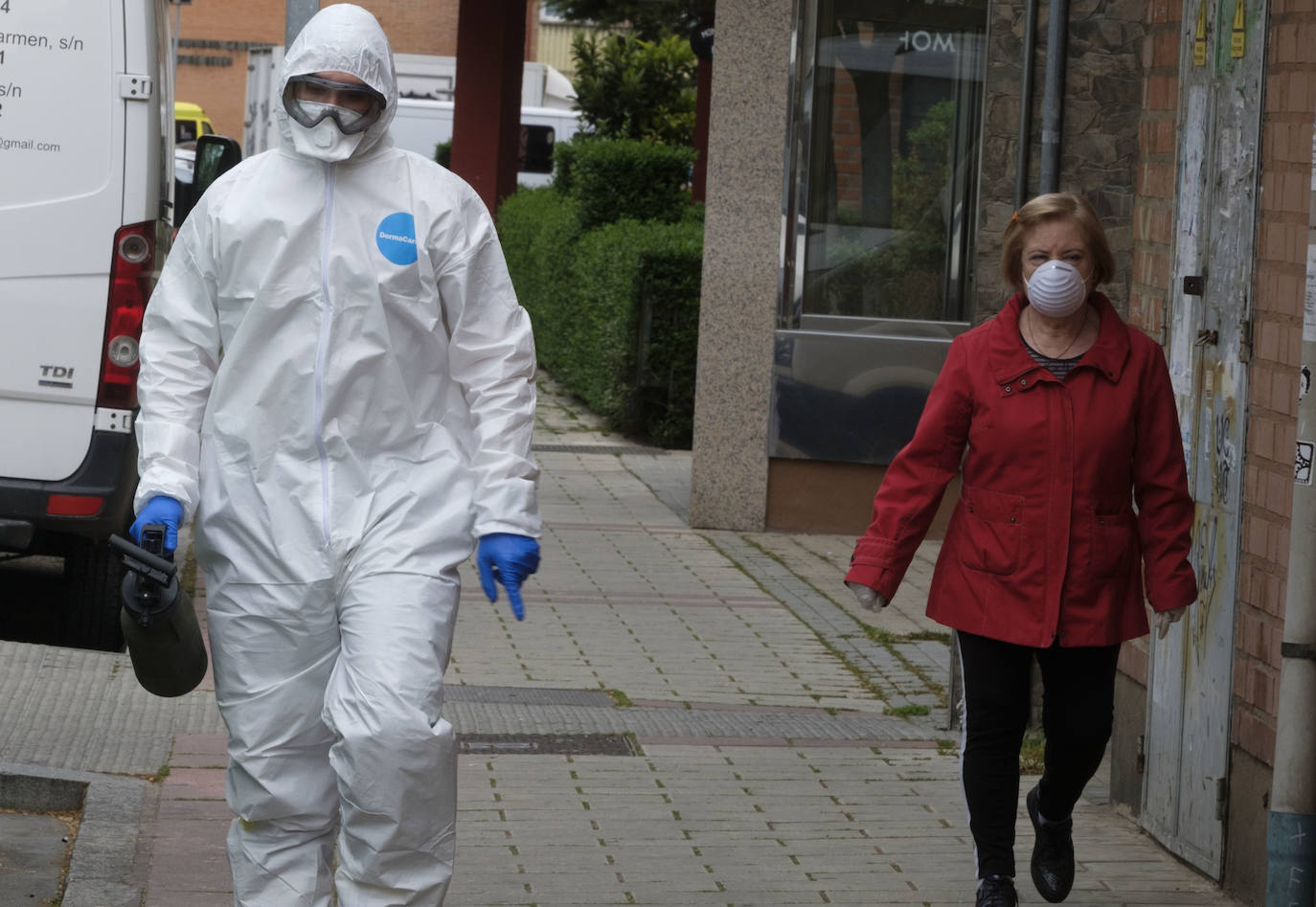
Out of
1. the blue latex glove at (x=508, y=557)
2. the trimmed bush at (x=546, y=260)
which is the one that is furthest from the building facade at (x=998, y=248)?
the trimmed bush at (x=546, y=260)

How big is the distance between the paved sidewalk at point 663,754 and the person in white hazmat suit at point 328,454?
100 centimetres

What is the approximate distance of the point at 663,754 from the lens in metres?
6.05

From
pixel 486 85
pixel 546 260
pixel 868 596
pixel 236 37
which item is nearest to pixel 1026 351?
pixel 868 596

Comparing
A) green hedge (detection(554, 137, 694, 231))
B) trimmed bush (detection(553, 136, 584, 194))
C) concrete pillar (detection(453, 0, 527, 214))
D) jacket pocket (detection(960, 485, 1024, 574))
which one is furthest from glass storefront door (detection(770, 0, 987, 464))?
concrete pillar (detection(453, 0, 527, 214))

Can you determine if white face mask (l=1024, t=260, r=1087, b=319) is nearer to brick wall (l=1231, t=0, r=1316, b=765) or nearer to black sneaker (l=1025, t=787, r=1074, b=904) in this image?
brick wall (l=1231, t=0, r=1316, b=765)

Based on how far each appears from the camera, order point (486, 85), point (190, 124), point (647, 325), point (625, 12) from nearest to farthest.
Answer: point (647, 325) → point (486, 85) → point (625, 12) → point (190, 124)

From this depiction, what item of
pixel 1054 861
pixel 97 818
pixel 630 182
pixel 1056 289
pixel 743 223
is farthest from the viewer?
pixel 630 182

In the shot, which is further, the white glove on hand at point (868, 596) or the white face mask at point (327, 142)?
the white glove on hand at point (868, 596)

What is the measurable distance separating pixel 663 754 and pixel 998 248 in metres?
2.33

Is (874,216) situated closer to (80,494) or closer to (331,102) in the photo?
(80,494)

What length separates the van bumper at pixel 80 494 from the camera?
233 inches

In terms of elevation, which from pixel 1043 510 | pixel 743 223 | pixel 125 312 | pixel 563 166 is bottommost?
pixel 1043 510

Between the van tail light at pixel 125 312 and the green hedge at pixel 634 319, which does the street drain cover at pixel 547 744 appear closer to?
the van tail light at pixel 125 312

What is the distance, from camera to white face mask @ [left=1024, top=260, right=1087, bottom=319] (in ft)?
13.8
